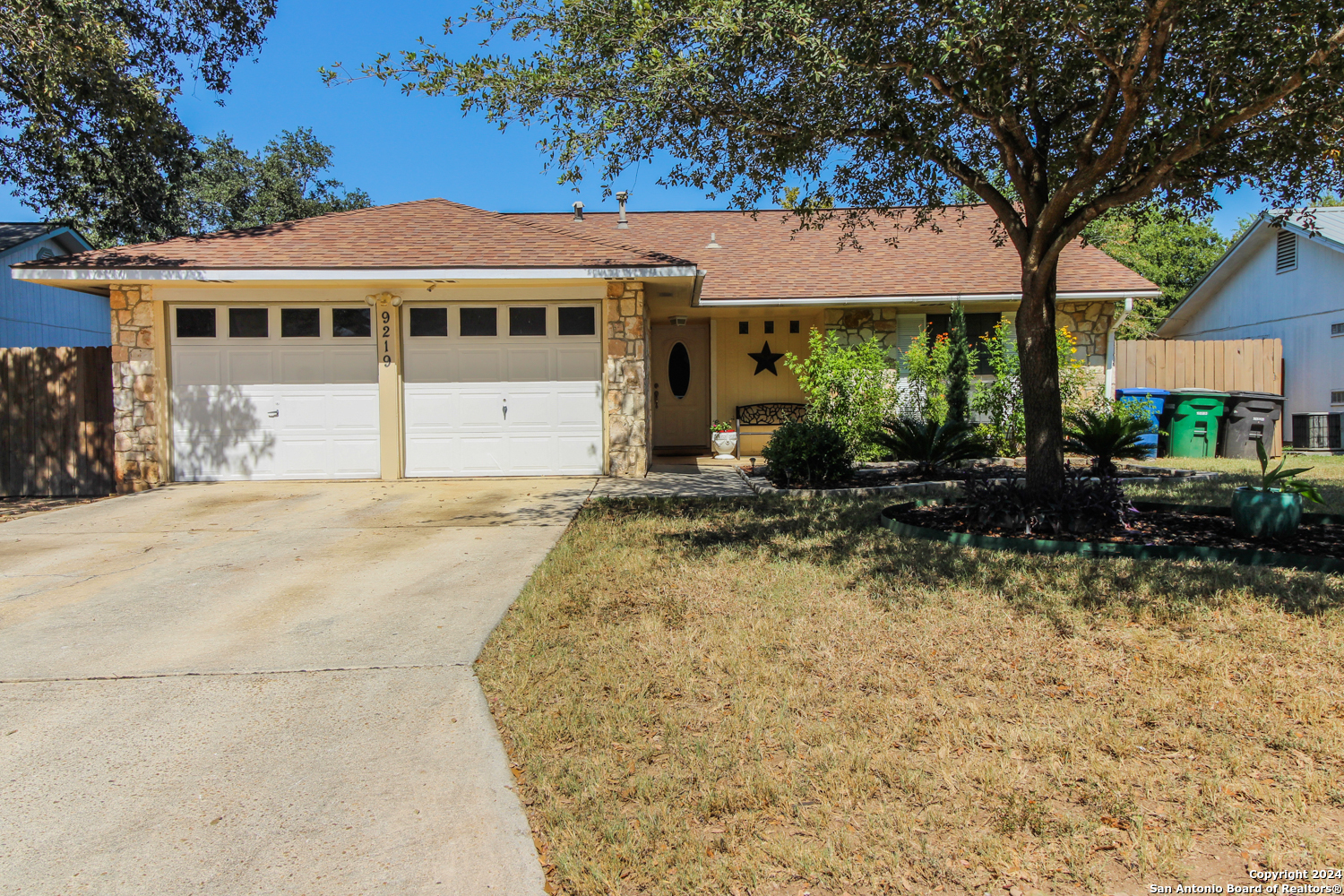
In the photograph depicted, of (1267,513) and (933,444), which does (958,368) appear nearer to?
(933,444)

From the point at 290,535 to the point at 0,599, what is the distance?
2.24 meters

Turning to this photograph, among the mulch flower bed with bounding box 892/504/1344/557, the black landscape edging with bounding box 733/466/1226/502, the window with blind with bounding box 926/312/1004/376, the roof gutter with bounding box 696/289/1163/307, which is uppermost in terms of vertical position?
the roof gutter with bounding box 696/289/1163/307

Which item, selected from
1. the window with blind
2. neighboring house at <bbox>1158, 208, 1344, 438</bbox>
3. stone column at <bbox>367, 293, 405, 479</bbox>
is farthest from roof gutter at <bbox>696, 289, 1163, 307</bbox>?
neighboring house at <bbox>1158, 208, 1344, 438</bbox>

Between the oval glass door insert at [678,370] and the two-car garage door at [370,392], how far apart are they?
4.14 m

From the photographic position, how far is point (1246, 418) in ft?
44.2

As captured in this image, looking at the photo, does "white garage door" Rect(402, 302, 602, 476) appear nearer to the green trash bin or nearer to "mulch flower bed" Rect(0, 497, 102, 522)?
"mulch flower bed" Rect(0, 497, 102, 522)

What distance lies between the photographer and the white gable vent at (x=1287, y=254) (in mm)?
17828

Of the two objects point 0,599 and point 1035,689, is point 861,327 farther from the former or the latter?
point 0,599

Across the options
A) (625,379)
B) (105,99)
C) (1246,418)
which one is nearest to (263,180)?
(105,99)

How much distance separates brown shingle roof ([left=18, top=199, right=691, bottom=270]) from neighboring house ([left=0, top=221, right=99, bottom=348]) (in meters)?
8.72

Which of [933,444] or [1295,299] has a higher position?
[1295,299]

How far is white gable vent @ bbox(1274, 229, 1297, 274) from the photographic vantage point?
17.8 metres

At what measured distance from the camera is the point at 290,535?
290 inches

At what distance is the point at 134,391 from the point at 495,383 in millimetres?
4593
